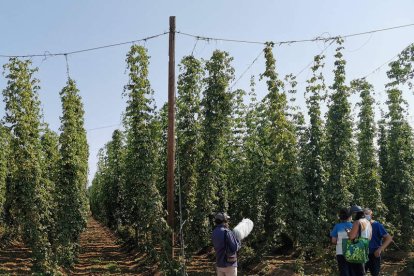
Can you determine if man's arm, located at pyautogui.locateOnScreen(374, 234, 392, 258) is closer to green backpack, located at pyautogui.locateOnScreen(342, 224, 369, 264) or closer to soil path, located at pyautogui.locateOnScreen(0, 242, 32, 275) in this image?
green backpack, located at pyautogui.locateOnScreen(342, 224, 369, 264)

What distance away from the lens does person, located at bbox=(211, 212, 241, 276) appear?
7.51 meters

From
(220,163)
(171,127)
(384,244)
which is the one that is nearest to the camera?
(384,244)

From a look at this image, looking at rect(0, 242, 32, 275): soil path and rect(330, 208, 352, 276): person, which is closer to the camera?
rect(330, 208, 352, 276): person

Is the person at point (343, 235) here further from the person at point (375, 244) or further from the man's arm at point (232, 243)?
the man's arm at point (232, 243)

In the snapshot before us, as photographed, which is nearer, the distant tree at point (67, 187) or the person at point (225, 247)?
the person at point (225, 247)

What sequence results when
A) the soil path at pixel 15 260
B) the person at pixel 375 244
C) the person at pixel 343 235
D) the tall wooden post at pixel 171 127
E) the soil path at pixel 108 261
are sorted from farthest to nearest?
the soil path at pixel 108 261
the soil path at pixel 15 260
the tall wooden post at pixel 171 127
the person at pixel 375 244
the person at pixel 343 235

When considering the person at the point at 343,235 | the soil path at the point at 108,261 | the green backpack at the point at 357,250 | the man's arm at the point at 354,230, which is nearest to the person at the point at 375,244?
the person at the point at 343,235

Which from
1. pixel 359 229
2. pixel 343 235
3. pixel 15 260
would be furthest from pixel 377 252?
pixel 15 260

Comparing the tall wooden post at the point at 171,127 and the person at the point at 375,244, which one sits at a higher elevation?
the tall wooden post at the point at 171,127

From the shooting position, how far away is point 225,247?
7.54 meters

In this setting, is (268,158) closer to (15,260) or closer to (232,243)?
(232,243)

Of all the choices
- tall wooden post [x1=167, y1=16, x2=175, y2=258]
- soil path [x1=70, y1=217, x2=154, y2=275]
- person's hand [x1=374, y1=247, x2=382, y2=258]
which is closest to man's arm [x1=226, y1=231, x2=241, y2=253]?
person's hand [x1=374, y1=247, x2=382, y2=258]

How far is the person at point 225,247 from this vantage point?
7508 mm

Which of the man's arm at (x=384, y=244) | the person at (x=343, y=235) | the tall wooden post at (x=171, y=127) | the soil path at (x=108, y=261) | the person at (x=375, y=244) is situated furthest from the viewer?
the soil path at (x=108, y=261)
